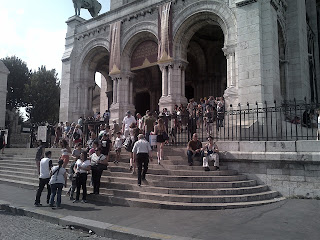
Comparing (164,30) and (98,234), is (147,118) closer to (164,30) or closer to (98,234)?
(98,234)

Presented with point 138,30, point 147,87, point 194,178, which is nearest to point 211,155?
point 194,178

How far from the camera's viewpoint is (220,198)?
7.00 meters

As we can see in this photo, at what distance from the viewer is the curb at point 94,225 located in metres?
4.90

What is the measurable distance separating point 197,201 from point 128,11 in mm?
13857

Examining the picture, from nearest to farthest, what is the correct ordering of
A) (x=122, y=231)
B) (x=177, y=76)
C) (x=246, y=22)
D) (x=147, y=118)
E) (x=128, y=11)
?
(x=122, y=231) → (x=147, y=118) → (x=246, y=22) → (x=177, y=76) → (x=128, y=11)

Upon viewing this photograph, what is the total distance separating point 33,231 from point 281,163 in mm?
6858

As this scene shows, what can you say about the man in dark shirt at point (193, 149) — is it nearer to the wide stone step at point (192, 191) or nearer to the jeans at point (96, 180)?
the wide stone step at point (192, 191)

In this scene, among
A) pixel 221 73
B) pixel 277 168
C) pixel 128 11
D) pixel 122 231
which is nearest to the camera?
pixel 122 231

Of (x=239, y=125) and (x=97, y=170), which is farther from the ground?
(x=239, y=125)

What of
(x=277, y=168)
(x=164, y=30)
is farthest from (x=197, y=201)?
(x=164, y=30)

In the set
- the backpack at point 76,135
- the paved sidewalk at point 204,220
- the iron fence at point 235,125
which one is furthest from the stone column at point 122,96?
the paved sidewalk at point 204,220

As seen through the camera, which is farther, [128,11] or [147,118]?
[128,11]

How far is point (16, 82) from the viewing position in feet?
123

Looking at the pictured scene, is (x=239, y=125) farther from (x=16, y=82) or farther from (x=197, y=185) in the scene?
(x=16, y=82)
